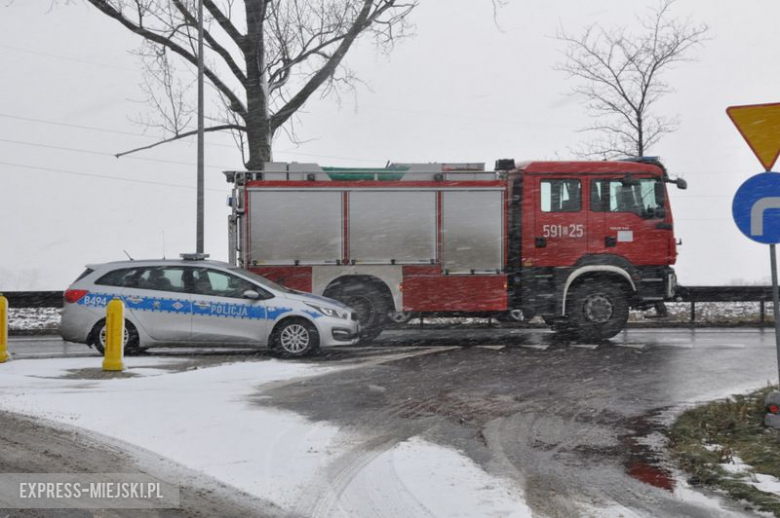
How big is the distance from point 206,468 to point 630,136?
20.1m

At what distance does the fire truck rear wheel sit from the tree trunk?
6952 mm

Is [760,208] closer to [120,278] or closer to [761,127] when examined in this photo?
[761,127]

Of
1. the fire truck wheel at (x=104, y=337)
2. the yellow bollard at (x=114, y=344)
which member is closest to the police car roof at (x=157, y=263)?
the fire truck wheel at (x=104, y=337)

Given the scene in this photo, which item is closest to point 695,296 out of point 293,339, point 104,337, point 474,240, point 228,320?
point 474,240

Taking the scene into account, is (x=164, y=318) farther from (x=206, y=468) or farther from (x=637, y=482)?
(x=637, y=482)

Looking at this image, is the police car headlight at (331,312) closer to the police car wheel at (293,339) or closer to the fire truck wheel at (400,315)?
the police car wheel at (293,339)

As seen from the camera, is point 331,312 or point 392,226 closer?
point 331,312

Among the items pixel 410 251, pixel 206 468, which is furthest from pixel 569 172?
pixel 206 468

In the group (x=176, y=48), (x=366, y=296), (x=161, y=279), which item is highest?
(x=176, y=48)

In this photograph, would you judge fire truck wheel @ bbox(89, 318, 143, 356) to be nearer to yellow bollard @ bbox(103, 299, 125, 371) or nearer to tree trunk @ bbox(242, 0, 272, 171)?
yellow bollard @ bbox(103, 299, 125, 371)

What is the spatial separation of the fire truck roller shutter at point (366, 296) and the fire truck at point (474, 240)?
19mm

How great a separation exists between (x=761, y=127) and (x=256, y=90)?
15.1 metres

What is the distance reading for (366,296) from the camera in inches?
554

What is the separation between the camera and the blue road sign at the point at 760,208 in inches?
278
